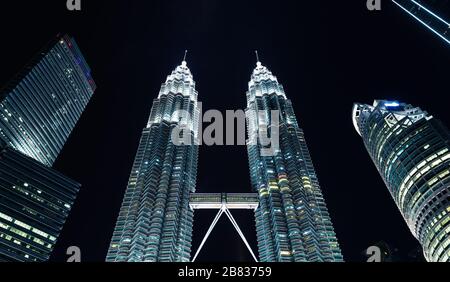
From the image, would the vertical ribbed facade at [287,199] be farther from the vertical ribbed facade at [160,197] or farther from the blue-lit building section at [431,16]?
the blue-lit building section at [431,16]

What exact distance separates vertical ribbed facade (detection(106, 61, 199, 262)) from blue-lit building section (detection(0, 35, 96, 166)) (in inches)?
1873

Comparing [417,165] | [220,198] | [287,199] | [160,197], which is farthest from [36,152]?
[417,165]

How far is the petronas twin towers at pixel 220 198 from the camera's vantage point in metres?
120

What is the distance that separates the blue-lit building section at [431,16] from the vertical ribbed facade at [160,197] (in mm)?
93051

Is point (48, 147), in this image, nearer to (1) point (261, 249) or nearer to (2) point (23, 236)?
(2) point (23, 236)

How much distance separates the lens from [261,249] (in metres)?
130

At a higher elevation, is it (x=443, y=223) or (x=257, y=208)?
(x=257, y=208)

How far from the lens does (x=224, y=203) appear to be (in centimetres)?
14900

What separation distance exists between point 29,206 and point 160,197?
139 feet

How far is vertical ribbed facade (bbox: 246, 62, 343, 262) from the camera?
120m

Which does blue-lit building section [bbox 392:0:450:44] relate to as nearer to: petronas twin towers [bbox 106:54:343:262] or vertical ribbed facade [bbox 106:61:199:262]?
petronas twin towers [bbox 106:54:343:262]

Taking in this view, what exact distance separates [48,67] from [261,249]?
127886 millimetres

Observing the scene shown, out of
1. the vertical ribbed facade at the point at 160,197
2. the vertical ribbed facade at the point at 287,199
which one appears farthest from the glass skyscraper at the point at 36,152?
the vertical ribbed facade at the point at 287,199
